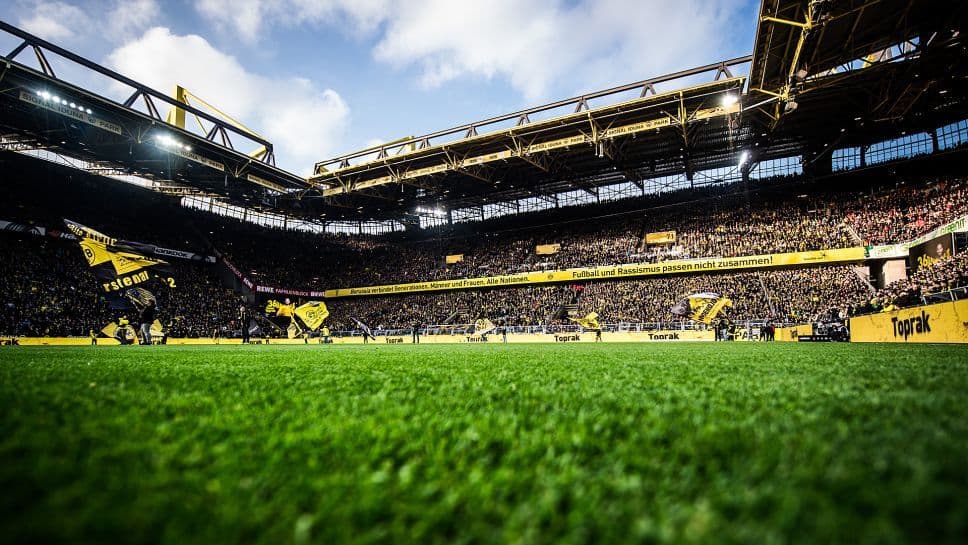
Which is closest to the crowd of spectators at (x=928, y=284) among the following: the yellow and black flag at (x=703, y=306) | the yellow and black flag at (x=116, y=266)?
the yellow and black flag at (x=703, y=306)

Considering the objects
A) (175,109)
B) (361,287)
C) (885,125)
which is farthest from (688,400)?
(361,287)

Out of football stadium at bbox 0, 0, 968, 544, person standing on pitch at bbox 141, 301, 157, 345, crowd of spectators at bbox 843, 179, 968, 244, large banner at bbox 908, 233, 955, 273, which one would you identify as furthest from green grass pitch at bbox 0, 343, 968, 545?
crowd of spectators at bbox 843, 179, 968, 244

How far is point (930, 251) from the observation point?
20531 millimetres

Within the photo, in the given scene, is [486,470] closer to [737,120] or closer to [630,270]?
[737,120]

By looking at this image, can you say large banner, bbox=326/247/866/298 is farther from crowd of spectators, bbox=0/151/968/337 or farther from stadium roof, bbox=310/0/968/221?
stadium roof, bbox=310/0/968/221

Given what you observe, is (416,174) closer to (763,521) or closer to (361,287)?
(361,287)

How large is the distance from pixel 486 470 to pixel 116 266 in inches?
1335

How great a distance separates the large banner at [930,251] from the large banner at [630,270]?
195 centimetres

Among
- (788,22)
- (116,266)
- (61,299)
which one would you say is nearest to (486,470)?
(788,22)

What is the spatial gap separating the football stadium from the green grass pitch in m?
0.01

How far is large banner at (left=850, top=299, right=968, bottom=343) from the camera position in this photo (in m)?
10.2

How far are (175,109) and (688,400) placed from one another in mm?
30213

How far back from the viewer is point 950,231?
→ 18.0 m

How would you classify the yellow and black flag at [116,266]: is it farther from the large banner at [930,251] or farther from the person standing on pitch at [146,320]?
the large banner at [930,251]
